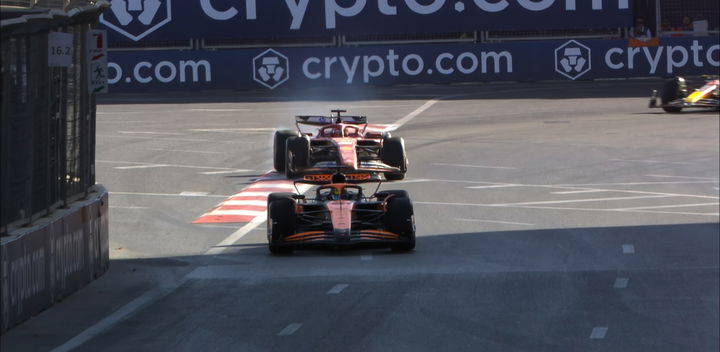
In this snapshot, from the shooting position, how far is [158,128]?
3359 centimetres

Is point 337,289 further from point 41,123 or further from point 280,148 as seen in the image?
point 280,148

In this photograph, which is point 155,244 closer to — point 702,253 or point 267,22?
point 702,253

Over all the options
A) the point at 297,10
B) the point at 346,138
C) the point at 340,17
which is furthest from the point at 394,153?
the point at 297,10

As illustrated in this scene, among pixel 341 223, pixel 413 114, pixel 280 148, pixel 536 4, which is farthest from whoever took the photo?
pixel 536 4

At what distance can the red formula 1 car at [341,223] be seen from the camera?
17.1 m

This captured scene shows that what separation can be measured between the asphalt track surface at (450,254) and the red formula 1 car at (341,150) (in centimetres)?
85

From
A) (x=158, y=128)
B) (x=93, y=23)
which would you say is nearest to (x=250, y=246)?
(x=93, y=23)

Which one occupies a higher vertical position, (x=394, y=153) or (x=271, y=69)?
(x=271, y=69)

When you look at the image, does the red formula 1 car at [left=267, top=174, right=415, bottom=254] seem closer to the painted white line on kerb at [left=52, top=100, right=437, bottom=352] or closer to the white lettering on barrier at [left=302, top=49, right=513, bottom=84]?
the painted white line on kerb at [left=52, top=100, right=437, bottom=352]

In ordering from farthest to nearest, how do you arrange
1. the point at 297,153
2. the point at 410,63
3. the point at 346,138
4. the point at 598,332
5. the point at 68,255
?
the point at 410,63
the point at 346,138
the point at 297,153
the point at 68,255
the point at 598,332

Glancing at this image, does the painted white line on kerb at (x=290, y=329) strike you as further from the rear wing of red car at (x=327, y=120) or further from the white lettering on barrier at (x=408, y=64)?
the white lettering on barrier at (x=408, y=64)

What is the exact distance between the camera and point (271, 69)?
44.3 m

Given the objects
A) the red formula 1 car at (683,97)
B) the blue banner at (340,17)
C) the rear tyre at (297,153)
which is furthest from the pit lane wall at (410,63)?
the rear tyre at (297,153)

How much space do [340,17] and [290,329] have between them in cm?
3495
